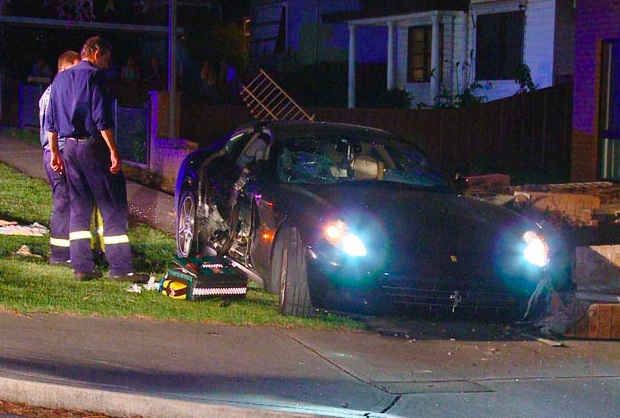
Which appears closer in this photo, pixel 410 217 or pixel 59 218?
pixel 410 217

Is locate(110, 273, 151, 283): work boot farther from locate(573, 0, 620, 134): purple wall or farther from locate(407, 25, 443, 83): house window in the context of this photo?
locate(407, 25, 443, 83): house window

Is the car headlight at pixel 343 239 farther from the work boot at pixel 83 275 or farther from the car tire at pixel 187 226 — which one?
the car tire at pixel 187 226

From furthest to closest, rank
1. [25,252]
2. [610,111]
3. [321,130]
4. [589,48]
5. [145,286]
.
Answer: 1. [589,48]
2. [610,111]
3. [25,252]
4. [321,130]
5. [145,286]

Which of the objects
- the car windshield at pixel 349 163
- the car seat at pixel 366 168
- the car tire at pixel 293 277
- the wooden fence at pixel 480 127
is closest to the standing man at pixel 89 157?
the car windshield at pixel 349 163

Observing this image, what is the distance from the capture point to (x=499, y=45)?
924 inches

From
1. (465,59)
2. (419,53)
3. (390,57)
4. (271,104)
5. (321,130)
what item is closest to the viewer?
(321,130)

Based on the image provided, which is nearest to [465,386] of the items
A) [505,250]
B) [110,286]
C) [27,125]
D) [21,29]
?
[505,250]

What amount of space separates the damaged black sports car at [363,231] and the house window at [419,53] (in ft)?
55.0

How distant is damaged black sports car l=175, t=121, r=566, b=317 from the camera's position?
24.5ft

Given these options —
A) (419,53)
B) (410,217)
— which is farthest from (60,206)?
(419,53)

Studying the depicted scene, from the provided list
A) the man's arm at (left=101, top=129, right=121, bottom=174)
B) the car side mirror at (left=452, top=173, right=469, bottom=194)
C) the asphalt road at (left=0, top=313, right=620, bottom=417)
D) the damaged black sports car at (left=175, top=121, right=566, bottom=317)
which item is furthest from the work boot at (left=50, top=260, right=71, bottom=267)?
the car side mirror at (left=452, top=173, right=469, bottom=194)

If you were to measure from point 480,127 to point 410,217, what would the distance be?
43.8ft

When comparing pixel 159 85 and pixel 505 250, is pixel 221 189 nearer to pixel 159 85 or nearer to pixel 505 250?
pixel 505 250

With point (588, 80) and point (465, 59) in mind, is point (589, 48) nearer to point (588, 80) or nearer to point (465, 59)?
point (588, 80)
